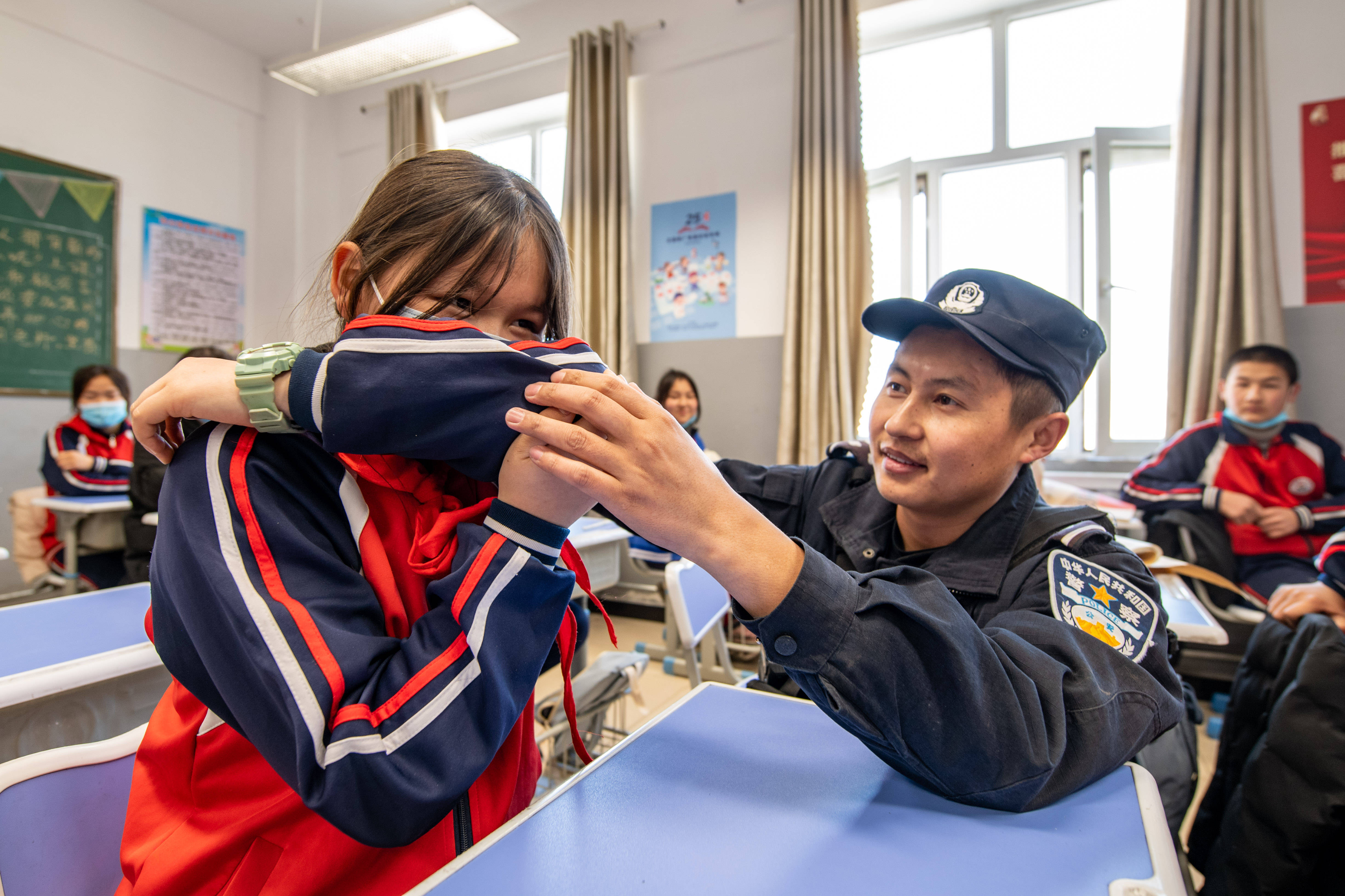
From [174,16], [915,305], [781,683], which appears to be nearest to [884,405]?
[915,305]

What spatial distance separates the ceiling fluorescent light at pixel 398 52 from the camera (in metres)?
3.47

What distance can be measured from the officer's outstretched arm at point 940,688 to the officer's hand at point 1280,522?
2.86 metres

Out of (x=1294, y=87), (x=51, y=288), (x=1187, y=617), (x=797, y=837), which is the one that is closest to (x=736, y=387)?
(x=1187, y=617)

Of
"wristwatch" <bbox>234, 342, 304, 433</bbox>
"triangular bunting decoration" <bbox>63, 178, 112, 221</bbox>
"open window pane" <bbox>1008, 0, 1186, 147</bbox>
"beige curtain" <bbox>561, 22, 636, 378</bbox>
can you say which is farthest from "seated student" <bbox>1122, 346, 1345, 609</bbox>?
"triangular bunting decoration" <bbox>63, 178, 112, 221</bbox>

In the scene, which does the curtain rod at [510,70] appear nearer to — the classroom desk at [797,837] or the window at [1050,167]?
the window at [1050,167]

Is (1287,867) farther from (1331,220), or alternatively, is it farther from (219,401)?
(1331,220)

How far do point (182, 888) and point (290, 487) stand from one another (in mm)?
360

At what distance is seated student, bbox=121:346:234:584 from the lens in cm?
284

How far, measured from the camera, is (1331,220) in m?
3.03

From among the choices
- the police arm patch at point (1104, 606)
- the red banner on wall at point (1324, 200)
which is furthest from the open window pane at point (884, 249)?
the police arm patch at point (1104, 606)

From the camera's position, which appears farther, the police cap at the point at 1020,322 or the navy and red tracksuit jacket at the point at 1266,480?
the navy and red tracksuit jacket at the point at 1266,480

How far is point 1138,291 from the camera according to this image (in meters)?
3.50

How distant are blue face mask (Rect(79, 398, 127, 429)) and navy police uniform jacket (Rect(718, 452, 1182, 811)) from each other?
427 cm

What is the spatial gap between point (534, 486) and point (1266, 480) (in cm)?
352
